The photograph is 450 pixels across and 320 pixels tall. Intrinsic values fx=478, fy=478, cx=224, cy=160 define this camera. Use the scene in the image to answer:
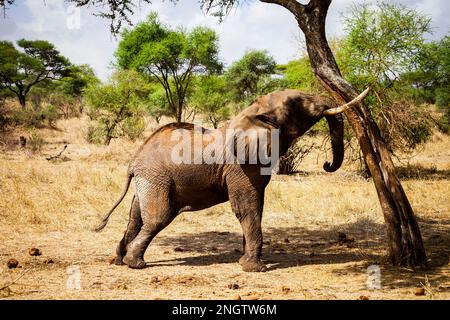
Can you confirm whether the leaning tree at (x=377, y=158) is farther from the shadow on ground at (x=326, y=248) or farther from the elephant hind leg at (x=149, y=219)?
the elephant hind leg at (x=149, y=219)

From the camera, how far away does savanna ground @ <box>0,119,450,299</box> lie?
550cm

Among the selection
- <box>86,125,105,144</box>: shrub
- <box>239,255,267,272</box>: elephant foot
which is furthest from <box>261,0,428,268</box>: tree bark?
<box>86,125,105,144</box>: shrub

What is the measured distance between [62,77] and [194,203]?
1448 inches

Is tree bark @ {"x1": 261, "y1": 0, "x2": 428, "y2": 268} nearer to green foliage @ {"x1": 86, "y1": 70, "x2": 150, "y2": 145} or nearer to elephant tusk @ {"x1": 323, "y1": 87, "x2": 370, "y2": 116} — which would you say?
elephant tusk @ {"x1": 323, "y1": 87, "x2": 370, "y2": 116}

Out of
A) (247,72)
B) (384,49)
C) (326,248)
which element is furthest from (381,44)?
(247,72)

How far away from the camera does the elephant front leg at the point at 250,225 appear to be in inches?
255

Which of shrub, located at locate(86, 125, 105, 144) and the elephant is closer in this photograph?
the elephant

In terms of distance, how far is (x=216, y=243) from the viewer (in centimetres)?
841

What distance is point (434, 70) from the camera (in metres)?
21.0

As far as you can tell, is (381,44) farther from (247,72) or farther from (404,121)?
(247,72)

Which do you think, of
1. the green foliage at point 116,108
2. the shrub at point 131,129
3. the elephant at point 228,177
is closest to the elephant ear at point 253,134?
the elephant at point 228,177

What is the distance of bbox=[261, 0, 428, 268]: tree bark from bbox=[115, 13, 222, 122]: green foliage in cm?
2156

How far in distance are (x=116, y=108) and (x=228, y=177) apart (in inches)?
772
